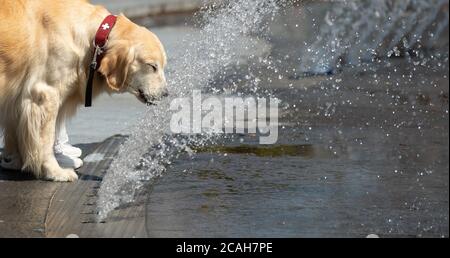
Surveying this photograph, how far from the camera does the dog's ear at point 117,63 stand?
571 centimetres

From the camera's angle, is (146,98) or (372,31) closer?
(146,98)

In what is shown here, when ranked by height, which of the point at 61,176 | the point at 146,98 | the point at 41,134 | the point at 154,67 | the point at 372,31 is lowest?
the point at 61,176

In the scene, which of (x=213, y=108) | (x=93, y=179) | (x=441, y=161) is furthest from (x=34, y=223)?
(x=213, y=108)

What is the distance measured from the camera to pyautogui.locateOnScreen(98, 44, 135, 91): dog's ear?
5.71 meters

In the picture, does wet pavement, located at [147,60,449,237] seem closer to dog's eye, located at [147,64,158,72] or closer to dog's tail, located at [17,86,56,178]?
dog's eye, located at [147,64,158,72]

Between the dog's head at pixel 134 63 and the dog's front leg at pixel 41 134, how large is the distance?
1.40 feet

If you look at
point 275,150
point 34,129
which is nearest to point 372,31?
point 275,150

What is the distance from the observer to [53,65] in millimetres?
5699

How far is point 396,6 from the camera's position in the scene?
22.8ft

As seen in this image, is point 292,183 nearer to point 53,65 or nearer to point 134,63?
point 134,63

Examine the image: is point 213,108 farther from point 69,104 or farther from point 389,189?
point 389,189

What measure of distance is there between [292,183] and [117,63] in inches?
56.8

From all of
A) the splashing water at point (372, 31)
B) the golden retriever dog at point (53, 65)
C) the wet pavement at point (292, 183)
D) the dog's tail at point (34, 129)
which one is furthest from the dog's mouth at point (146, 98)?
the splashing water at point (372, 31)
